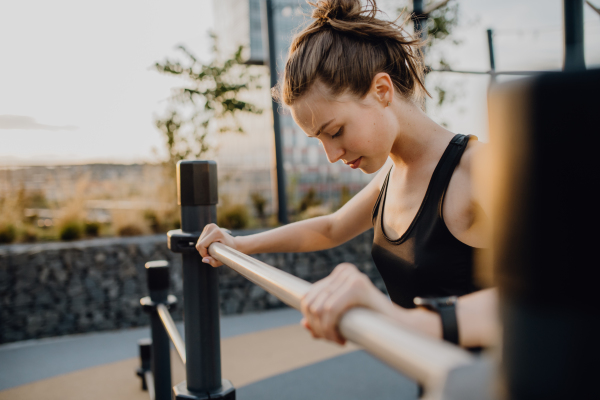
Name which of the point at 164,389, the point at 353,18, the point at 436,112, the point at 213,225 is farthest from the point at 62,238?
the point at 436,112

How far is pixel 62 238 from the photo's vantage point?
391cm

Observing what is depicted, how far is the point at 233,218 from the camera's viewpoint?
469 centimetres

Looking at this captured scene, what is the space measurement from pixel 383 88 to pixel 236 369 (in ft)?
7.38

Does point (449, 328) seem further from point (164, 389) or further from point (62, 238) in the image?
point (62, 238)

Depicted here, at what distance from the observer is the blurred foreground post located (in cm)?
26

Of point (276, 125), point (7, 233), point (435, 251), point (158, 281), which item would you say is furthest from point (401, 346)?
point (276, 125)

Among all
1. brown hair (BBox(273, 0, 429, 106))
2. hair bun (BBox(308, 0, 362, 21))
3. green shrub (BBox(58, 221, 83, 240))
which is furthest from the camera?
green shrub (BBox(58, 221, 83, 240))

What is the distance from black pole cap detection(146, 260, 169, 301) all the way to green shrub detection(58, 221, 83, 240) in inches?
96.1

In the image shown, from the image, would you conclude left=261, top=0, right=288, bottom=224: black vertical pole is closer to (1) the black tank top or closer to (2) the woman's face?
(2) the woman's face

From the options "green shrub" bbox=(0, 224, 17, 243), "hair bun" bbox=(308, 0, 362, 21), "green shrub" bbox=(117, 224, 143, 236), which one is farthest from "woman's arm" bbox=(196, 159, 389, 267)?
"green shrub" bbox=(0, 224, 17, 243)

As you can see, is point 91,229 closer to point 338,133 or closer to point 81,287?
Result: point 81,287

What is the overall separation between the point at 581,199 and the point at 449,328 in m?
0.27

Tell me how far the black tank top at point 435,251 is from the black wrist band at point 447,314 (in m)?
0.50

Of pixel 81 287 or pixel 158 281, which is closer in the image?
pixel 158 281
